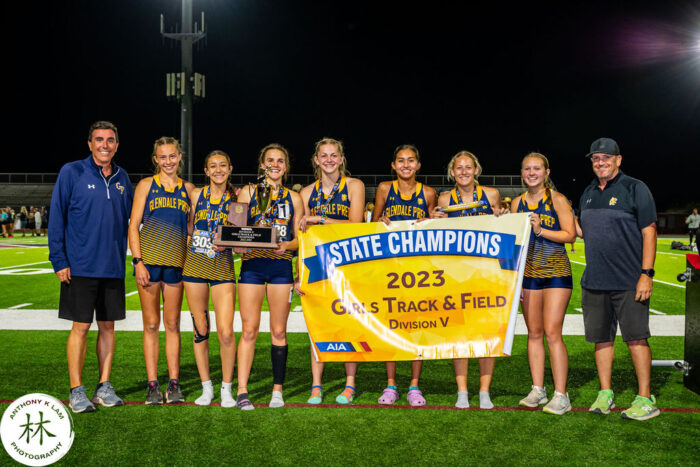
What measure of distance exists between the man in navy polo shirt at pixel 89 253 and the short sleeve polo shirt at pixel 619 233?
363 cm

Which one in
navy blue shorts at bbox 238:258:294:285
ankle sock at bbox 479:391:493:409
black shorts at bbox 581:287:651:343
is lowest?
ankle sock at bbox 479:391:493:409

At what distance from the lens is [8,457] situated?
3402 mm

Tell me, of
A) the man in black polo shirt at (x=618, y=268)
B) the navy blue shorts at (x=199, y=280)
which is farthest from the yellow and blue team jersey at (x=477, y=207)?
the navy blue shorts at (x=199, y=280)

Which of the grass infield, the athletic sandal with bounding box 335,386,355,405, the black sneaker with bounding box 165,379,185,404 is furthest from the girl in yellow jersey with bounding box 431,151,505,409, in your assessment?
the black sneaker with bounding box 165,379,185,404

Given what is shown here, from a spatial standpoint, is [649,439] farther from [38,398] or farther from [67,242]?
[67,242]

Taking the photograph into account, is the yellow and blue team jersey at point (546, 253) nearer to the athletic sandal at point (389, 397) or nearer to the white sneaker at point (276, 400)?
the athletic sandal at point (389, 397)

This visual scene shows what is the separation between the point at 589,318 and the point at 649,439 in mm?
941

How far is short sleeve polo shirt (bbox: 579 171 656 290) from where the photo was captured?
4.15 m

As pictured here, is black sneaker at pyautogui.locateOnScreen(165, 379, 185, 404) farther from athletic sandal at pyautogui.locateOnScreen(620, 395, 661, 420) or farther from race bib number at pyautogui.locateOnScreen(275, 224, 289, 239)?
athletic sandal at pyautogui.locateOnScreen(620, 395, 661, 420)

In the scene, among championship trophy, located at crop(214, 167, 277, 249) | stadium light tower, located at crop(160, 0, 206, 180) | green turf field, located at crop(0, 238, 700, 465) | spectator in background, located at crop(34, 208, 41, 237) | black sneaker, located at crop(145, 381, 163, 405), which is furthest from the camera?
spectator in background, located at crop(34, 208, 41, 237)

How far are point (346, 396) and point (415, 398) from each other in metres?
0.54

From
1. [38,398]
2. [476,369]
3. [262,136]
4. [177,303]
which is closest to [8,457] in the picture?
[38,398]

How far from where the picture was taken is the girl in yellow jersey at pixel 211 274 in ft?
13.9

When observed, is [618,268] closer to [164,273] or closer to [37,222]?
[164,273]
